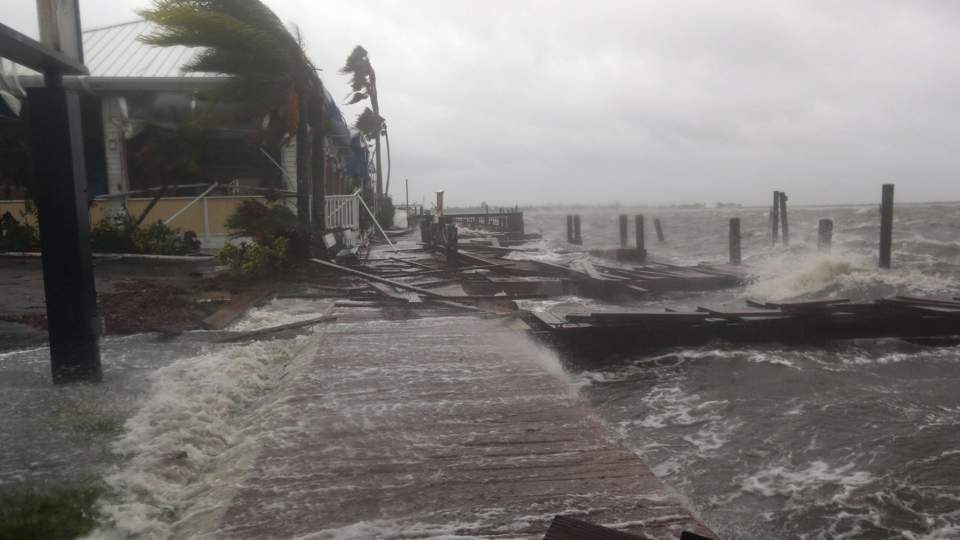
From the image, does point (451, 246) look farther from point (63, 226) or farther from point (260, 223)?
point (63, 226)

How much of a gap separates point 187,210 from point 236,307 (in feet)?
24.5

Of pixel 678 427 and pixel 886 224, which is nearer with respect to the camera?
pixel 678 427

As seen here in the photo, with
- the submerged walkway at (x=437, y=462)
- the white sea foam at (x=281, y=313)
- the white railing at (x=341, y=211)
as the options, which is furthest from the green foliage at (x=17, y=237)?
the submerged walkway at (x=437, y=462)

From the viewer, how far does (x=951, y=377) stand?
7.46 meters

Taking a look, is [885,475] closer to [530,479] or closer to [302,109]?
[530,479]

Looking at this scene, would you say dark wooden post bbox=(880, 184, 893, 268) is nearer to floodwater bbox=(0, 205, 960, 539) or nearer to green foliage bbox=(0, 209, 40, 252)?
floodwater bbox=(0, 205, 960, 539)

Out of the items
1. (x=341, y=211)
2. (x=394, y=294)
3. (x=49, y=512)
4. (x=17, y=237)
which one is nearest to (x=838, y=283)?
(x=394, y=294)

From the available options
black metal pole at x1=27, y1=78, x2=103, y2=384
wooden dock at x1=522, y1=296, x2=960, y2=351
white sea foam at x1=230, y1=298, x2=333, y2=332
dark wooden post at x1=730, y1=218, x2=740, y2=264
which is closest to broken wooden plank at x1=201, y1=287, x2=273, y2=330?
white sea foam at x1=230, y1=298, x2=333, y2=332

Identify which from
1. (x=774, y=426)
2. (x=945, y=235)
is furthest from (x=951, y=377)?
(x=945, y=235)

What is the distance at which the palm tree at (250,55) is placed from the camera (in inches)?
440

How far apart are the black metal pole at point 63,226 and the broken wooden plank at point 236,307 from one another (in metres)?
2.28

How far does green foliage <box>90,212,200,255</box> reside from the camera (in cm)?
1249

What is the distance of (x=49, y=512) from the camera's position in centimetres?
273

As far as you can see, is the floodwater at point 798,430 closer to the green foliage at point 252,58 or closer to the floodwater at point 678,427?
the floodwater at point 678,427
